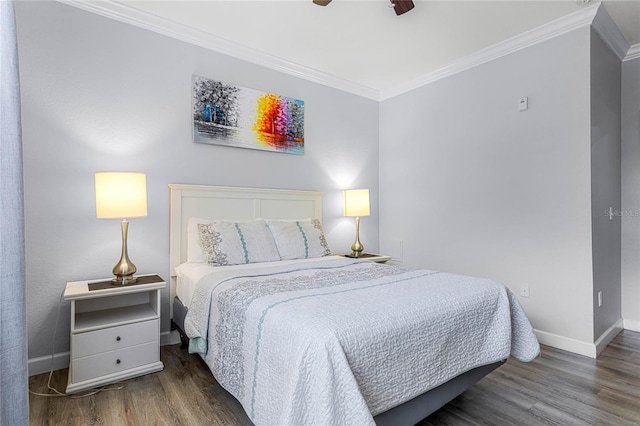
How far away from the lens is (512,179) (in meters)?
2.97

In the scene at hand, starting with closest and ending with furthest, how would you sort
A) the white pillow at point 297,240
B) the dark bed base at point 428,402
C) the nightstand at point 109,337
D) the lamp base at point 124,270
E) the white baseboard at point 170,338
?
the dark bed base at point 428,402 < the nightstand at point 109,337 < the lamp base at point 124,270 < the white baseboard at point 170,338 < the white pillow at point 297,240

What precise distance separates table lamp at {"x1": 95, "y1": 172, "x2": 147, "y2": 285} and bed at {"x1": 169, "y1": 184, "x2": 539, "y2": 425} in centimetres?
42

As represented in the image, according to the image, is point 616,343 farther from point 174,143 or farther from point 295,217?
point 174,143

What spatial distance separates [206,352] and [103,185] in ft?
4.08

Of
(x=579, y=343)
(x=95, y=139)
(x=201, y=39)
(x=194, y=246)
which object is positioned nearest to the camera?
(x=95, y=139)

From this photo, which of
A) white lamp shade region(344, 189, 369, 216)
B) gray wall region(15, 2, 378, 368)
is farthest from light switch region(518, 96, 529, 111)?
gray wall region(15, 2, 378, 368)

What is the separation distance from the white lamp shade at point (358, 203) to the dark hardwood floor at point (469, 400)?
1926 millimetres

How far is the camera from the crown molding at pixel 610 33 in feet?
8.38

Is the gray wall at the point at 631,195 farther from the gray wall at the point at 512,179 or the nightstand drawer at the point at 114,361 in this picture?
the nightstand drawer at the point at 114,361

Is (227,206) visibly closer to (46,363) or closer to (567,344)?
(46,363)

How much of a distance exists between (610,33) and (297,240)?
10.4 feet

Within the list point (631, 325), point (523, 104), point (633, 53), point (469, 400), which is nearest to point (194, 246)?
point (469, 400)

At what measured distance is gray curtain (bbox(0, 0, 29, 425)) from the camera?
82 centimetres

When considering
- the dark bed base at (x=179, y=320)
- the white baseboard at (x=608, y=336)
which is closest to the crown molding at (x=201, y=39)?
the dark bed base at (x=179, y=320)
